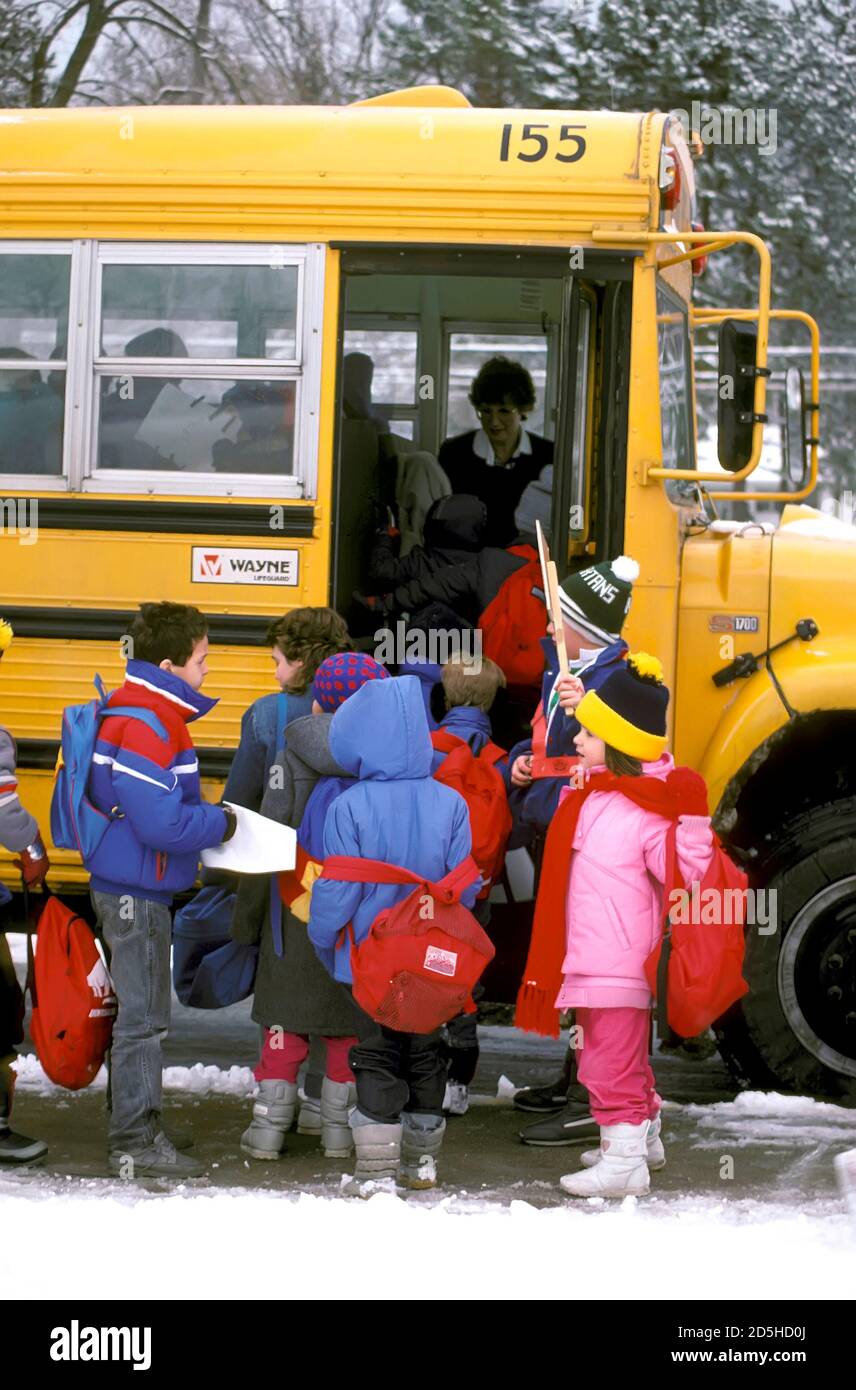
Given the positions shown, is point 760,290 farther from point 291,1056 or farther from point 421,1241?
point 421,1241

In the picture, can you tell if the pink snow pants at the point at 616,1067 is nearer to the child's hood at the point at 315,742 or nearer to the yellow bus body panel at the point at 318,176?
the child's hood at the point at 315,742

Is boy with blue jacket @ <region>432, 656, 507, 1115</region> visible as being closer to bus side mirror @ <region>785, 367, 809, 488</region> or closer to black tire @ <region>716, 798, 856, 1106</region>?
black tire @ <region>716, 798, 856, 1106</region>

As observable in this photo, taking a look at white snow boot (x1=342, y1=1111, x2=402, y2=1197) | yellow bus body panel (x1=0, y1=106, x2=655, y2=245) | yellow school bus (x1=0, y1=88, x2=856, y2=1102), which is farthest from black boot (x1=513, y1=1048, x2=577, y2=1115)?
yellow bus body panel (x1=0, y1=106, x2=655, y2=245)

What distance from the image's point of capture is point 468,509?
5926 mm

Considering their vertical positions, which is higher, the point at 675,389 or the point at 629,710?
the point at 675,389

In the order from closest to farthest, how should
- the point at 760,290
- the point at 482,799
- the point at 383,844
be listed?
1. the point at 383,844
2. the point at 482,799
3. the point at 760,290

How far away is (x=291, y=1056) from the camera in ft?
16.3

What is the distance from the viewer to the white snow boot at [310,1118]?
533 cm

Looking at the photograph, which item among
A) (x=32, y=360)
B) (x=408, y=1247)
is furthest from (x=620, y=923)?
(x=32, y=360)

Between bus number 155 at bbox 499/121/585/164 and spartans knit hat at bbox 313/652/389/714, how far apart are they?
5.24 ft

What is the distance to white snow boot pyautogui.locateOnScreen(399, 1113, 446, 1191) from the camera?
4696mm

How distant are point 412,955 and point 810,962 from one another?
59.6 inches

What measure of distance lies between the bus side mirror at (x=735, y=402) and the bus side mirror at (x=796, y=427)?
642 mm

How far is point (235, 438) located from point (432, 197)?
0.90 meters
